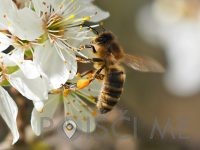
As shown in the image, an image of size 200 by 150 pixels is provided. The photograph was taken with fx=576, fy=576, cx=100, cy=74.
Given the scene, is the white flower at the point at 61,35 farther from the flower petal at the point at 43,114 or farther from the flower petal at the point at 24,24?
the flower petal at the point at 43,114

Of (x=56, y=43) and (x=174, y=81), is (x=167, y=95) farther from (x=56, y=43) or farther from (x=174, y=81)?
(x=56, y=43)

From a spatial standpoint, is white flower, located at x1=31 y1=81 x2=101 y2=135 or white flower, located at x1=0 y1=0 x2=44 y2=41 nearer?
white flower, located at x1=0 y1=0 x2=44 y2=41

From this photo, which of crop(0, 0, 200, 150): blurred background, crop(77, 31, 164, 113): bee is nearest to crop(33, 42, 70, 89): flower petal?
crop(77, 31, 164, 113): bee

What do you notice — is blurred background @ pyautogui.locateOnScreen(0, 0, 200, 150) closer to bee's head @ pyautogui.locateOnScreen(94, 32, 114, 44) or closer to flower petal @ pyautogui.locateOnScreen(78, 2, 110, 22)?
flower petal @ pyautogui.locateOnScreen(78, 2, 110, 22)

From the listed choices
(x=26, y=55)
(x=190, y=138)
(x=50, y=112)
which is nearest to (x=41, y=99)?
(x=26, y=55)

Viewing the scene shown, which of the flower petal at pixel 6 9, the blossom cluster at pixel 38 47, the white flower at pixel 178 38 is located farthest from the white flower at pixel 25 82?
the white flower at pixel 178 38

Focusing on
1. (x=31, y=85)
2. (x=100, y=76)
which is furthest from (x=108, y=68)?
(x=31, y=85)

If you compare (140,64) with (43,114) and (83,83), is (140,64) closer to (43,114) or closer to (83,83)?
(83,83)
